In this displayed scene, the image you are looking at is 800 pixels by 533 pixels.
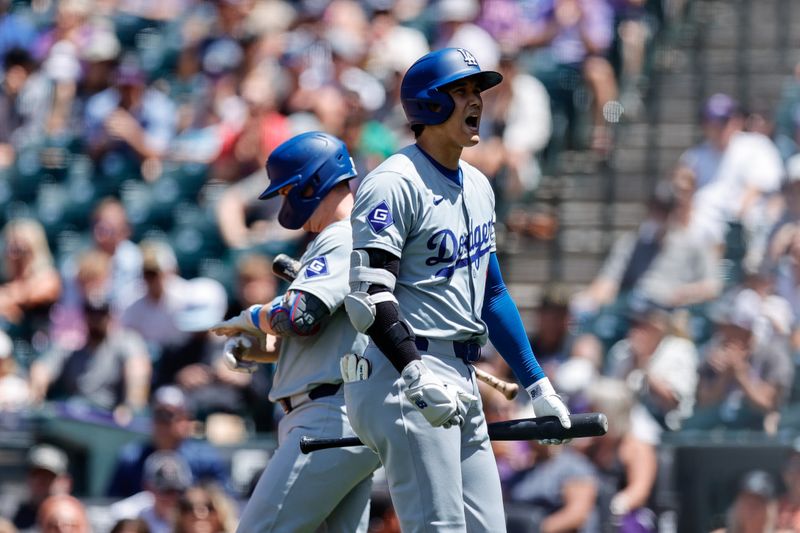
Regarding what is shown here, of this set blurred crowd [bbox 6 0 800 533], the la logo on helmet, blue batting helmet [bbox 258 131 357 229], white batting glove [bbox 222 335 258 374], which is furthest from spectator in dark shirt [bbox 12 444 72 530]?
the la logo on helmet

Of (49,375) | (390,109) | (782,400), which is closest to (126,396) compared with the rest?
(49,375)

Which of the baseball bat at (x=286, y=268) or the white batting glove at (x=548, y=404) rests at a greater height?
the baseball bat at (x=286, y=268)

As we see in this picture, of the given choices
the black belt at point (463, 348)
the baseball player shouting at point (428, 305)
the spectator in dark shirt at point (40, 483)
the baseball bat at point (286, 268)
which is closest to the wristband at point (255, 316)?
the baseball bat at point (286, 268)

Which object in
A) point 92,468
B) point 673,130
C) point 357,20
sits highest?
point 357,20

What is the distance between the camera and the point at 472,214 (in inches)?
187

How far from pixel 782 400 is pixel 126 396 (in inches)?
148

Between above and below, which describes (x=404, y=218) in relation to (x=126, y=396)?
above

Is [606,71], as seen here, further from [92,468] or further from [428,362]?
[428,362]

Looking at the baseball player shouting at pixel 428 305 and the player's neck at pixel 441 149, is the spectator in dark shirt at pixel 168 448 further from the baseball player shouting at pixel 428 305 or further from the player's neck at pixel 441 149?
the player's neck at pixel 441 149

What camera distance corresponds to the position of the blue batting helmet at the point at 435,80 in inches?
182

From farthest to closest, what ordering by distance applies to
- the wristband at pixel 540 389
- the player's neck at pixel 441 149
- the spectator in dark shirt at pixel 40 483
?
the spectator in dark shirt at pixel 40 483
the wristband at pixel 540 389
the player's neck at pixel 441 149

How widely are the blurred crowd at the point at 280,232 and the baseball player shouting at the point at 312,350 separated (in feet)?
7.93

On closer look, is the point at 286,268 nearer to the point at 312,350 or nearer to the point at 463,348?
the point at 312,350

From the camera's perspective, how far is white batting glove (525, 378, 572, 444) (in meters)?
4.75
